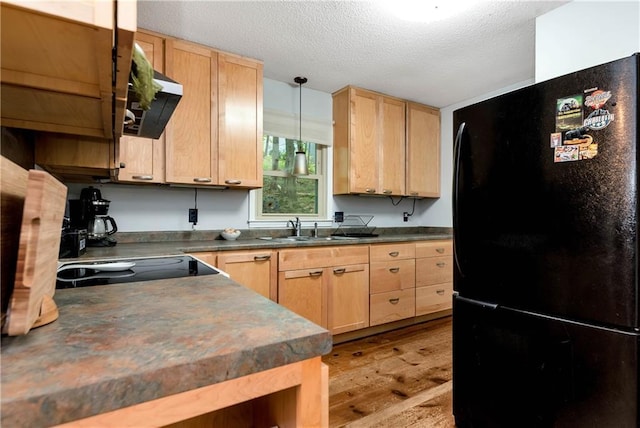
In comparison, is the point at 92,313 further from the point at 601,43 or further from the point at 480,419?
the point at 601,43

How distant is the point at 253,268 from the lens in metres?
2.47

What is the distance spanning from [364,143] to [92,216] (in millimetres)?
2465

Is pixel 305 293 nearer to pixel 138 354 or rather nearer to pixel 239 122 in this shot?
pixel 239 122

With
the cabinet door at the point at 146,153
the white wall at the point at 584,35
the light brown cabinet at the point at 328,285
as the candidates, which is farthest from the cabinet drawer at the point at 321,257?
the white wall at the point at 584,35

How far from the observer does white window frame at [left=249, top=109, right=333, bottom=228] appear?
317 cm

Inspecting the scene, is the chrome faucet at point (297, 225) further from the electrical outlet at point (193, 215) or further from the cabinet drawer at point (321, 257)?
the electrical outlet at point (193, 215)

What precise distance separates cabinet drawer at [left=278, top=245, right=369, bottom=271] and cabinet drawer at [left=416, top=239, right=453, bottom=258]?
2.25 feet

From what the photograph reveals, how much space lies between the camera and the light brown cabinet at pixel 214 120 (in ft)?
8.13

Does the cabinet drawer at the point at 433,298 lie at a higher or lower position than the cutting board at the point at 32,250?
lower

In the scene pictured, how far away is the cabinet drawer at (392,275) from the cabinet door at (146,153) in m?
1.96

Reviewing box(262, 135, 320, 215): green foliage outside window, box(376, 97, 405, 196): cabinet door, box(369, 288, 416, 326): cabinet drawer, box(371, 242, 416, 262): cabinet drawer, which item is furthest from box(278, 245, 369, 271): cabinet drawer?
box(376, 97, 405, 196): cabinet door

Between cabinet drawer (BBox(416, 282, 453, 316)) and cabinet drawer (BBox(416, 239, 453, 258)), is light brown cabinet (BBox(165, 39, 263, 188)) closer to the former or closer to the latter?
cabinet drawer (BBox(416, 239, 453, 258))

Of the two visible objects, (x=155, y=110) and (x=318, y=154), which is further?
(x=318, y=154)

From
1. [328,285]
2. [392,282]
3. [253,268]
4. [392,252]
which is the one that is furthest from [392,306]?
[253,268]
